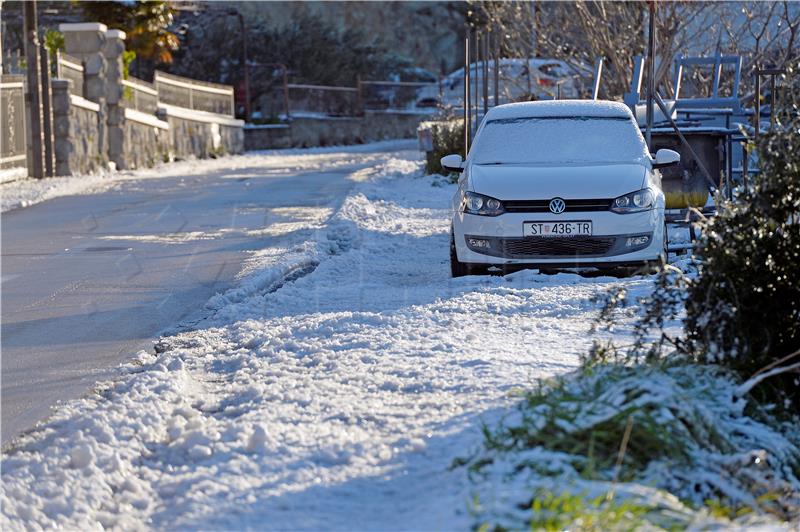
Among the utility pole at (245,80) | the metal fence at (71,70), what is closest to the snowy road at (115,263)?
the metal fence at (71,70)

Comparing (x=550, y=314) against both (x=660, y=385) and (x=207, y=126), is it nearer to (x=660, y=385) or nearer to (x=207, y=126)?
(x=660, y=385)

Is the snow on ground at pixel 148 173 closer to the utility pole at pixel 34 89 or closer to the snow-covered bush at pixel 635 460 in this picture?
the utility pole at pixel 34 89

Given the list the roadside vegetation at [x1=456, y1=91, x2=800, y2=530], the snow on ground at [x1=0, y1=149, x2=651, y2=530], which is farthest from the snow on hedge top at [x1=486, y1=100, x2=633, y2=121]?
the roadside vegetation at [x1=456, y1=91, x2=800, y2=530]

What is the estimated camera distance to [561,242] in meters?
10.3

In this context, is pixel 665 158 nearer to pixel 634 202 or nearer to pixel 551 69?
pixel 634 202

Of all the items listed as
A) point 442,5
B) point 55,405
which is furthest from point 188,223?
point 442,5

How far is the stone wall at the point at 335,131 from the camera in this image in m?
47.5

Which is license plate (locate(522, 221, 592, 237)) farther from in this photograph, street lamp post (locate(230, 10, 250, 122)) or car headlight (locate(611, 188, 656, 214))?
street lamp post (locate(230, 10, 250, 122))

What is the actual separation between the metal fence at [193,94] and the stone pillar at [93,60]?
5.12 meters

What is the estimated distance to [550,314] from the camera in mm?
8562

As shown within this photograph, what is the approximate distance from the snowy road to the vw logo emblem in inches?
108

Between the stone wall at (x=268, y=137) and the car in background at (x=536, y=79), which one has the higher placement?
the car in background at (x=536, y=79)

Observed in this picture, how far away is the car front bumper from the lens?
10312 mm

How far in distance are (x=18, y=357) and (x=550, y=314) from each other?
339 cm
